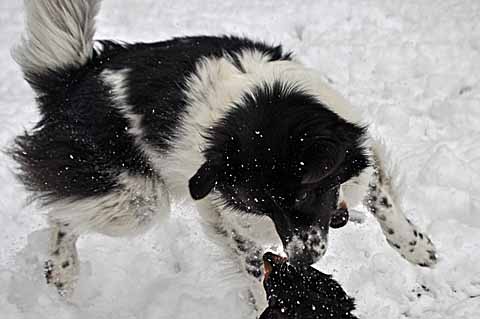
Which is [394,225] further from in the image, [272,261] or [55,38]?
[55,38]

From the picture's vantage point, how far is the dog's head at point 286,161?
10.2 feet

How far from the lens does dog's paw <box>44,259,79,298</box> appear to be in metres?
4.26

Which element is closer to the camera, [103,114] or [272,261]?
[272,261]

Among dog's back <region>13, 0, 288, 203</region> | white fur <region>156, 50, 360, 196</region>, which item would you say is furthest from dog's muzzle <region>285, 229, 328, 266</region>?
dog's back <region>13, 0, 288, 203</region>

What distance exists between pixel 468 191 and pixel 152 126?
205 cm

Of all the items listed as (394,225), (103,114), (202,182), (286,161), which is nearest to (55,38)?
(103,114)

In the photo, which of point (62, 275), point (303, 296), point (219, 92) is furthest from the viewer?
point (62, 275)

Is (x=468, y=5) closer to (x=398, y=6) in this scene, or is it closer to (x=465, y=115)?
(x=398, y=6)

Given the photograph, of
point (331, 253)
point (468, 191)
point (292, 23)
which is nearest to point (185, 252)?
point (331, 253)

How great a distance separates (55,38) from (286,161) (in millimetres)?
1480

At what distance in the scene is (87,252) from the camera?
182 inches

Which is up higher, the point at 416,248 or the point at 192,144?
the point at 192,144

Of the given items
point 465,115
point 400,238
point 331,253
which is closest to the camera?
point 400,238

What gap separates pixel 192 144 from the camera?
3602 mm
